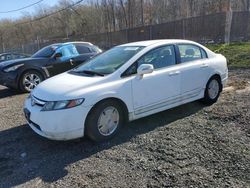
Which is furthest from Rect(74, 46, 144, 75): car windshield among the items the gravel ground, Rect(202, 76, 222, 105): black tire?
Rect(202, 76, 222, 105): black tire

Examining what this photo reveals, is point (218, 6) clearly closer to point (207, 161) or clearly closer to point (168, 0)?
point (168, 0)

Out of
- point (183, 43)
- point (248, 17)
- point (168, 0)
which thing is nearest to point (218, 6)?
point (168, 0)

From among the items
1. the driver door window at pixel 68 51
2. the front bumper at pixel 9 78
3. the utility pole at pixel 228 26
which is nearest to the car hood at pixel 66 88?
the front bumper at pixel 9 78

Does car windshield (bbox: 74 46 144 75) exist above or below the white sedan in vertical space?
above

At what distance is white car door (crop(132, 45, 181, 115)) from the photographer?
4.77 m

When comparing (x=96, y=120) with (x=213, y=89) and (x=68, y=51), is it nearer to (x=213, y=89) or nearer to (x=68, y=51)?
(x=213, y=89)

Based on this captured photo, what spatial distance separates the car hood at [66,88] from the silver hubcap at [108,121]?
0.46 metres

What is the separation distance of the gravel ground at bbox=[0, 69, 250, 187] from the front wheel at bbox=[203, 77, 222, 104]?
365 millimetres

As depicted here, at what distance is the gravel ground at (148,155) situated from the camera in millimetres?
3422

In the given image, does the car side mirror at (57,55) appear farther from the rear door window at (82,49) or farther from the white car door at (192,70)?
the white car door at (192,70)

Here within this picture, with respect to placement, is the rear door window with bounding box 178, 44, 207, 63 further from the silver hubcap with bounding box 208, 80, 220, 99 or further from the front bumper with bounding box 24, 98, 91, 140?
the front bumper with bounding box 24, 98, 91, 140

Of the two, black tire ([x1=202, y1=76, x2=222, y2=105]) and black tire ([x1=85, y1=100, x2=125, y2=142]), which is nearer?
black tire ([x1=85, y1=100, x2=125, y2=142])

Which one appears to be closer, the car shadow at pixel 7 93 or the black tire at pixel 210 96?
the black tire at pixel 210 96

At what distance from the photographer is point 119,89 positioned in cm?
450
